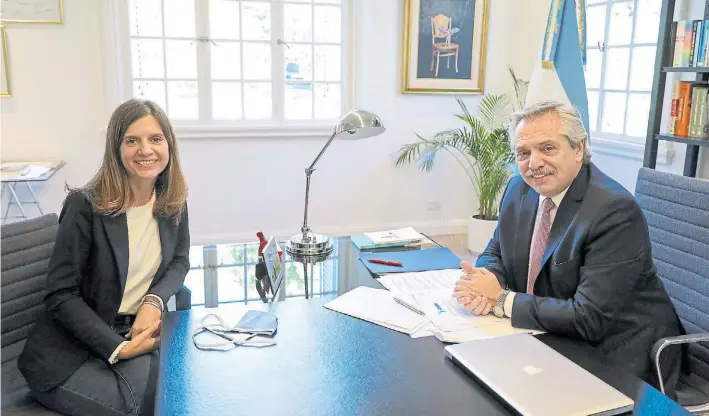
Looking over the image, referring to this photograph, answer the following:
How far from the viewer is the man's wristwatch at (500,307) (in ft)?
4.64

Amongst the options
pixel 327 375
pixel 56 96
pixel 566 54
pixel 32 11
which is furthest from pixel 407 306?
pixel 32 11

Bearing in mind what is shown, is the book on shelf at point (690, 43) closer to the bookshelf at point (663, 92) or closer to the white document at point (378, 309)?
the bookshelf at point (663, 92)

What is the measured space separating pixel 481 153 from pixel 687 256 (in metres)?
2.53

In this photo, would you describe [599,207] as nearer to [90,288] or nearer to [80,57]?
[90,288]

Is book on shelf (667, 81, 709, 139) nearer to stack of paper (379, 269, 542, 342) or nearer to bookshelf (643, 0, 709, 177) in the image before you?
bookshelf (643, 0, 709, 177)

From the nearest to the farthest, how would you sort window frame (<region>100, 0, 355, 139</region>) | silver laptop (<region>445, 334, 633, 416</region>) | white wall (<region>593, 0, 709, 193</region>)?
silver laptop (<region>445, 334, 633, 416</region>), white wall (<region>593, 0, 709, 193</region>), window frame (<region>100, 0, 355, 139</region>)

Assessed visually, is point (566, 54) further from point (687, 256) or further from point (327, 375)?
point (327, 375)

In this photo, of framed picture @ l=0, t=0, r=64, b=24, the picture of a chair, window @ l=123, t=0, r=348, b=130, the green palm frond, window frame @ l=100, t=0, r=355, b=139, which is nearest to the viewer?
framed picture @ l=0, t=0, r=64, b=24

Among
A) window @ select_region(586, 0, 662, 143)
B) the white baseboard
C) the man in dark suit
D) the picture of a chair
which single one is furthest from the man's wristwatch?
the picture of a chair

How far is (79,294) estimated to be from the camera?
5.22 ft

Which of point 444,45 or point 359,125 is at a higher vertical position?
point 444,45

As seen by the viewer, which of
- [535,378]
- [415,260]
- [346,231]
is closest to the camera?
[535,378]

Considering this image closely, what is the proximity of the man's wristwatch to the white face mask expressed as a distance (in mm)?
530

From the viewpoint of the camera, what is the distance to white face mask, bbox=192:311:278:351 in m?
1.24
